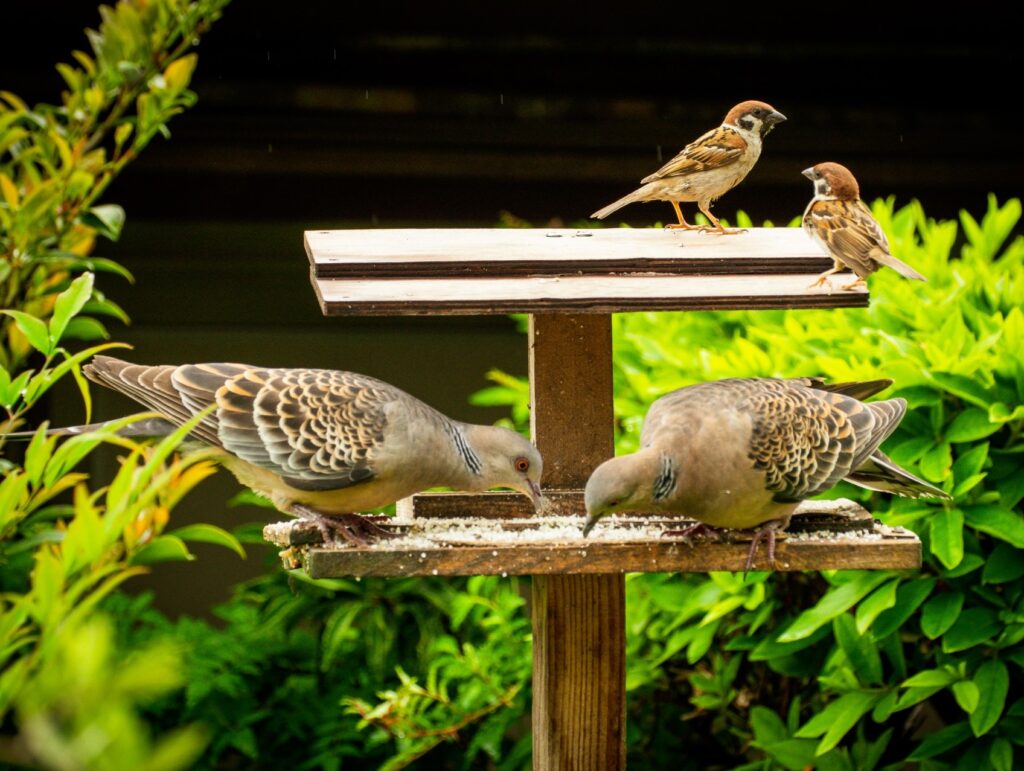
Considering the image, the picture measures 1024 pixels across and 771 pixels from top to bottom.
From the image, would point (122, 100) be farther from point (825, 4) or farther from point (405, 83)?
point (825, 4)

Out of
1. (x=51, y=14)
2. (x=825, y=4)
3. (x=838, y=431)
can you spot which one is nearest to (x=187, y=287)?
(x=51, y=14)

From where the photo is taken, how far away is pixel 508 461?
3.11m

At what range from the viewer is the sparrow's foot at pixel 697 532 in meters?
2.99

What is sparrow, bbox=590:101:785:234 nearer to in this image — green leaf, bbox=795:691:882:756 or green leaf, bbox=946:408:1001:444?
green leaf, bbox=946:408:1001:444

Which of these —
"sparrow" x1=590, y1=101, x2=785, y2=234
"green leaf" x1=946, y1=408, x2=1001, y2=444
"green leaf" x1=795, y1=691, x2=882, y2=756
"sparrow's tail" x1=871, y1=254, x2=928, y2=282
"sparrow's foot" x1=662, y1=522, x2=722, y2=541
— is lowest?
"green leaf" x1=795, y1=691, x2=882, y2=756

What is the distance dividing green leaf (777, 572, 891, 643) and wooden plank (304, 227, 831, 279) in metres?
1.04

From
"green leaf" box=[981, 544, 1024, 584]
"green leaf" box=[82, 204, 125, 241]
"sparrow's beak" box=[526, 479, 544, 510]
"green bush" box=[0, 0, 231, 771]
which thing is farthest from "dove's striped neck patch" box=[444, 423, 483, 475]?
"green leaf" box=[981, 544, 1024, 584]

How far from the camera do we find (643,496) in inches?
113

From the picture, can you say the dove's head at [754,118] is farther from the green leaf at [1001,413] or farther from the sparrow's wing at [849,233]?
the green leaf at [1001,413]

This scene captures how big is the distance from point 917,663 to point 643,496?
1.76 metres

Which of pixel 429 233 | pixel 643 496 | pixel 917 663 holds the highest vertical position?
pixel 429 233

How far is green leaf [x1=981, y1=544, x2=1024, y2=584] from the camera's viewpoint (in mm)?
3832

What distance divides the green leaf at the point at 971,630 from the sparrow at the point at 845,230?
1.15 m

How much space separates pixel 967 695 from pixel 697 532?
3.78 ft
